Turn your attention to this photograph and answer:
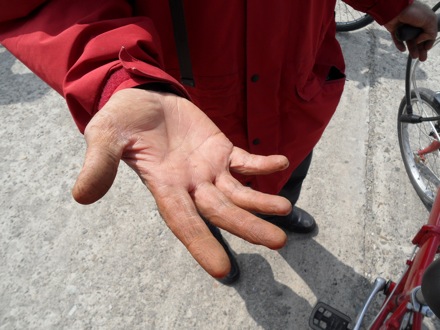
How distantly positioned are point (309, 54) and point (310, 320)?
4.03 feet

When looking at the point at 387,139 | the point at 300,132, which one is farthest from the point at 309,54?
the point at 387,139

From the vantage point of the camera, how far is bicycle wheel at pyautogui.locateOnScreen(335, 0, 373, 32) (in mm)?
3379

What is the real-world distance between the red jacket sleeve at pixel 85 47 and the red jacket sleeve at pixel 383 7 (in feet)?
2.74

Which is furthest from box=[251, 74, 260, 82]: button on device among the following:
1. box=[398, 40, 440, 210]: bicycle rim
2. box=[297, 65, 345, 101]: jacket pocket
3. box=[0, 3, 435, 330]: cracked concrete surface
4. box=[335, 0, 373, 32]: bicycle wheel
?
box=[335, 0, 373, 32]: bicycle wheel

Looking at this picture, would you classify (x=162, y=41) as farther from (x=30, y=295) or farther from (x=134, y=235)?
(x=30, y=295)

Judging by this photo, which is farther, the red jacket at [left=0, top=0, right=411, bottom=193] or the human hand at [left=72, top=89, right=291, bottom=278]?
the red jacket at [left=0, top=0, right=411, bottom=193]

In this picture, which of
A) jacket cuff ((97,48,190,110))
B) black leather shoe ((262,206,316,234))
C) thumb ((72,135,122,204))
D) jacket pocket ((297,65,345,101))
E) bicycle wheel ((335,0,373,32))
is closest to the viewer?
thumb ((72,135,122,204))

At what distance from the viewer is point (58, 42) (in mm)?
924

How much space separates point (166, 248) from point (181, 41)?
137cm

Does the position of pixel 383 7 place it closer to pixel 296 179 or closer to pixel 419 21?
pixel 419 21

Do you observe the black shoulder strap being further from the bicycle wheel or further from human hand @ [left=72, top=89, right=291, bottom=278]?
the bicycle wheel

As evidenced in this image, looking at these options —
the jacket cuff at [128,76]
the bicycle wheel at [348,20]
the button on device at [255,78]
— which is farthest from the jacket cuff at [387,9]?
the bicycle wheel at [348,20]

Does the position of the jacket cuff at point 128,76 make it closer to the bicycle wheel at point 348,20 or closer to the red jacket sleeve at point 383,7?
the red jacket sleeve at point 383,7

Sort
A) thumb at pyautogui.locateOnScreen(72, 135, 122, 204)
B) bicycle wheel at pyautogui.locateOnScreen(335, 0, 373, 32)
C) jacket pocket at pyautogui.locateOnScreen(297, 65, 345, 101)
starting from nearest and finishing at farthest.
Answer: thumb at pyautogui.locateOnScreen(72, 135, 122, 204) → jacket pocket at pyautogui.locateOnScreen(297, 65, 345, 101) → bicycle wheel at pyautogui.locateOnScreen(335, 0, 373, 32)
